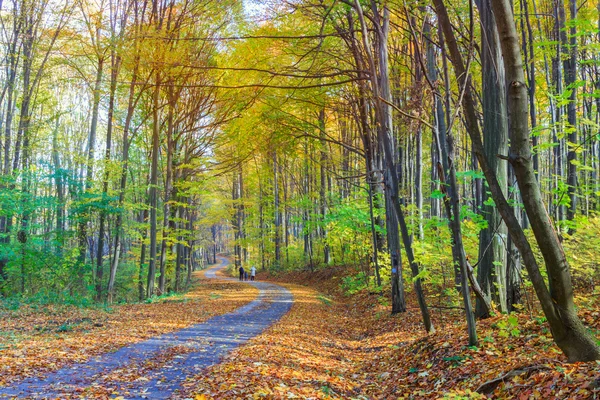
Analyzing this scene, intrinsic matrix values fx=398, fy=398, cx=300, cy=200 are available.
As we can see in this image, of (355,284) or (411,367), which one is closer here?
(411,367)

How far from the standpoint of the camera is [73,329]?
30.8 ft

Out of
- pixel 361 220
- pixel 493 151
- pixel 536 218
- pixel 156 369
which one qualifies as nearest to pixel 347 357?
pixel 156 369

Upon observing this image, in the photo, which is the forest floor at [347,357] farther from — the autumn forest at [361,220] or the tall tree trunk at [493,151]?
the tall tree trunk at [493,151]

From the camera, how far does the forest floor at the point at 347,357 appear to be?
4105mm

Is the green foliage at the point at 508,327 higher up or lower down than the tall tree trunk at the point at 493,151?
lower down

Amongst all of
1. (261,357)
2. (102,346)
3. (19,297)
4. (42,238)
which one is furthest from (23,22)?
(261,357)

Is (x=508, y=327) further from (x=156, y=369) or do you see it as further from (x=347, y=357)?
(x=156, y=369)

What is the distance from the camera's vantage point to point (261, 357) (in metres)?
Answer: 6.69

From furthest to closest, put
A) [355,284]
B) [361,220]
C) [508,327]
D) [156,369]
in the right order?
[355,284] < [361,220] < [156,369] < [508,327]

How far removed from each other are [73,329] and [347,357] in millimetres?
6463

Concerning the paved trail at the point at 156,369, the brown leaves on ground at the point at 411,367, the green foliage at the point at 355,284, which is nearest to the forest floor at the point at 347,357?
the brown leaves on ground at the point at 411,367

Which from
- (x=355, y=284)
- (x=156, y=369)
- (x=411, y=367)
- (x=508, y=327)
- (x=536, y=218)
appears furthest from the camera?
(x=355, y=284)

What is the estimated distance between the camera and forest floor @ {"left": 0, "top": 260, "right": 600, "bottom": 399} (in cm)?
411

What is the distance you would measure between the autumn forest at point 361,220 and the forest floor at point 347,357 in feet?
0.15
